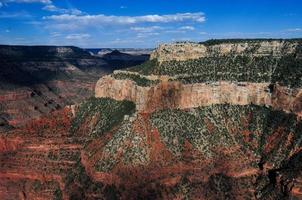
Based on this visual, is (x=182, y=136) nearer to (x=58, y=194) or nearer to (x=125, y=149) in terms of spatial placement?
(x=125, y=149)

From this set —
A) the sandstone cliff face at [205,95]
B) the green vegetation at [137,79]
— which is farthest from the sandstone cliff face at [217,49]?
the sandstone cliff face at [205,95]

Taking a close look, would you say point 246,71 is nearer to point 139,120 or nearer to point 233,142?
point 233,142

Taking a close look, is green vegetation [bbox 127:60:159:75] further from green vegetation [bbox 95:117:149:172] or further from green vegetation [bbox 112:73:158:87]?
green vegetation [bbox 95:117:149:172]

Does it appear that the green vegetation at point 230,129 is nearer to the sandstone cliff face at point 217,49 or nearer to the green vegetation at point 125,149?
the green vegetation at point 125,149

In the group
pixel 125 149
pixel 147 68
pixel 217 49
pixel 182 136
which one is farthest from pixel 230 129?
pixel 147 68

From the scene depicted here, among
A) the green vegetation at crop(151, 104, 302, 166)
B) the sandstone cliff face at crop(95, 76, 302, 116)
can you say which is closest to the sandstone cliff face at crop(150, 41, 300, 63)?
the sandstone cliff face at crop(95, 76, 302, 116)
